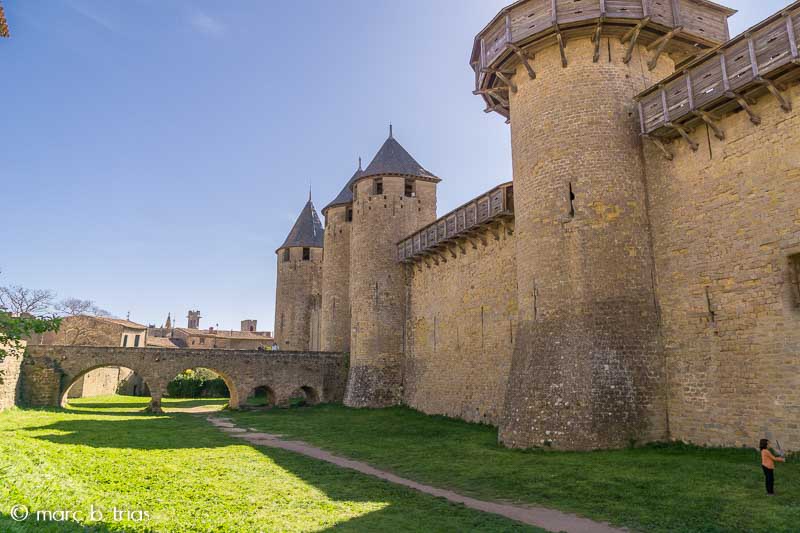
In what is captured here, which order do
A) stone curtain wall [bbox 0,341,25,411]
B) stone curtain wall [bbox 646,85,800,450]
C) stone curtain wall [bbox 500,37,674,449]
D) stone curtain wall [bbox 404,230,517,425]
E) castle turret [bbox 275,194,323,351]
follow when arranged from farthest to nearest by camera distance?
castle turret [bbox 275,194,323,351]
stone curtain wall [bbox 0,341,25,411]
stone curtain wall [bbox 404,230,517,425]
stone curtain wall [bbox 500,37,674,449]
stone curtain wall [bbox 646,85,800,450]

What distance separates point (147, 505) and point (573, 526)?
203 inches

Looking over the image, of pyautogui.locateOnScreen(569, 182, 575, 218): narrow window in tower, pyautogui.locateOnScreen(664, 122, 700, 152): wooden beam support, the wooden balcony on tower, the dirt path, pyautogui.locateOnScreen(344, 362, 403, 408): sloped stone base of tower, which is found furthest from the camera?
pyautogui.locateOnScreen(344, 362, 403, 408): sloped stone base of tower

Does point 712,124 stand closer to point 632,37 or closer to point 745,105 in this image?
point 745,105

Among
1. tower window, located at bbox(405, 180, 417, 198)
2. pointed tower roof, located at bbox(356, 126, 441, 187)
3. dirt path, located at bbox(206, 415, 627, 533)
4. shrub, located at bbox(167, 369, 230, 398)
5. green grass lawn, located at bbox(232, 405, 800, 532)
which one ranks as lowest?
dirt path, located at bbox(206, 415, 627, 533)

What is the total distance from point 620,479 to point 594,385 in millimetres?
2809

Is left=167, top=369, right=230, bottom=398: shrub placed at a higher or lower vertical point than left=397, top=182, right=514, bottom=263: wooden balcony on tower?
lower

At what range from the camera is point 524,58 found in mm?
13375

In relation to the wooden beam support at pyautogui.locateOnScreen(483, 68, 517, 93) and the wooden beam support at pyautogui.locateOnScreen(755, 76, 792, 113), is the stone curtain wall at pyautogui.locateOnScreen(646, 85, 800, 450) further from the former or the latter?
the wooden beam support at pyautogui.locateOnScreen(483, 68, 517, 93)

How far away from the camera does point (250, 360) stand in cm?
2616

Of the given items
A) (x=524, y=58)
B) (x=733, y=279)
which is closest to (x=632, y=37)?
(x=524, y=58)

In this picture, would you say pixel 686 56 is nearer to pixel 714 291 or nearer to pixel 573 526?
pixel 714 291

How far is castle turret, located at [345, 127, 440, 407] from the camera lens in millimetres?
23844

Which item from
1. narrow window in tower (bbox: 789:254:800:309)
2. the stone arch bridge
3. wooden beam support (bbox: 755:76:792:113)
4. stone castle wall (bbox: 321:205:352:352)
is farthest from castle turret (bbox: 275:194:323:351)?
wooden beam support (bbox: 755:76:792:113)

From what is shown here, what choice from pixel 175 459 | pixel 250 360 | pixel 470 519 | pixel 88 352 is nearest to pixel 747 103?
pixel 470 519
